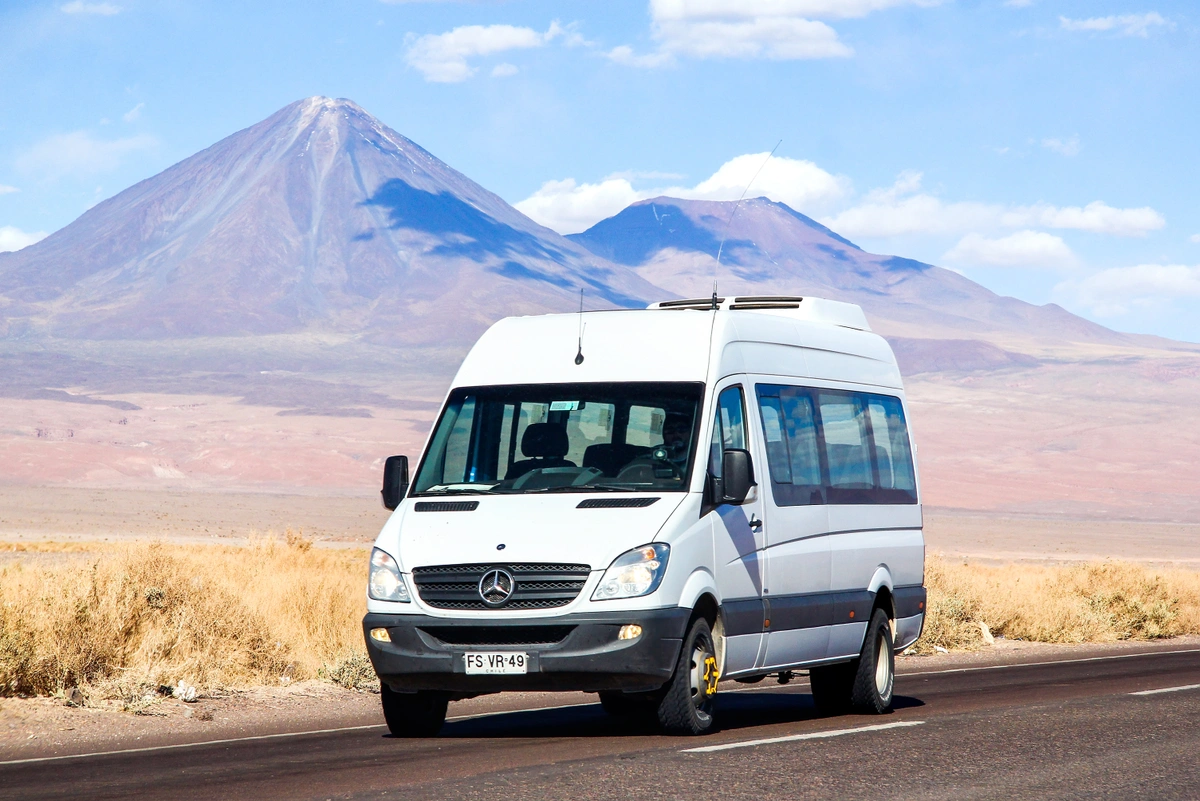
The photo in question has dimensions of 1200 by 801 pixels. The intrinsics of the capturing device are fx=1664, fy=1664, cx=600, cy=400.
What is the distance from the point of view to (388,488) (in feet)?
36.4

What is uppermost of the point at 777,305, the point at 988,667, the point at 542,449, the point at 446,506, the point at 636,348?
the point at 777,305

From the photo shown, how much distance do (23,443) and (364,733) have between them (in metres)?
123

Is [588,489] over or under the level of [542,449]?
under

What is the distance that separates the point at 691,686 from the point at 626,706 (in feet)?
7.51

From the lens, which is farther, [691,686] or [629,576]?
[691,686]

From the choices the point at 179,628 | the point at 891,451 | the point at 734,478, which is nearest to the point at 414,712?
the point at 734,478

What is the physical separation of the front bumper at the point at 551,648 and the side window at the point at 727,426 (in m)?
1.15

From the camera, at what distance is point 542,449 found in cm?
1110

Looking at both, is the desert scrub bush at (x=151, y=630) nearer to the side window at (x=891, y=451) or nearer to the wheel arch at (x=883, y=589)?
the wheel arch at (x=883, y=589)

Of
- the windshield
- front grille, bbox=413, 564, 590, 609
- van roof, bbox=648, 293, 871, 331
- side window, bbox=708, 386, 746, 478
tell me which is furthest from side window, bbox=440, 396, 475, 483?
van roof, bbox=648, 293, 871, 331

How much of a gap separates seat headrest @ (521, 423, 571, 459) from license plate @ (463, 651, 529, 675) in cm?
153

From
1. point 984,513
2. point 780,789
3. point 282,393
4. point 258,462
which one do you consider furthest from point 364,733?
point 282,393

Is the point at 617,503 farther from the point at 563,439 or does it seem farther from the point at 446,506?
the point at 446,506

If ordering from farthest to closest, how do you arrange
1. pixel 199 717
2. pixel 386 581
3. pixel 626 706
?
pixel 199 717, pixel 626 706, pixel 386 581
